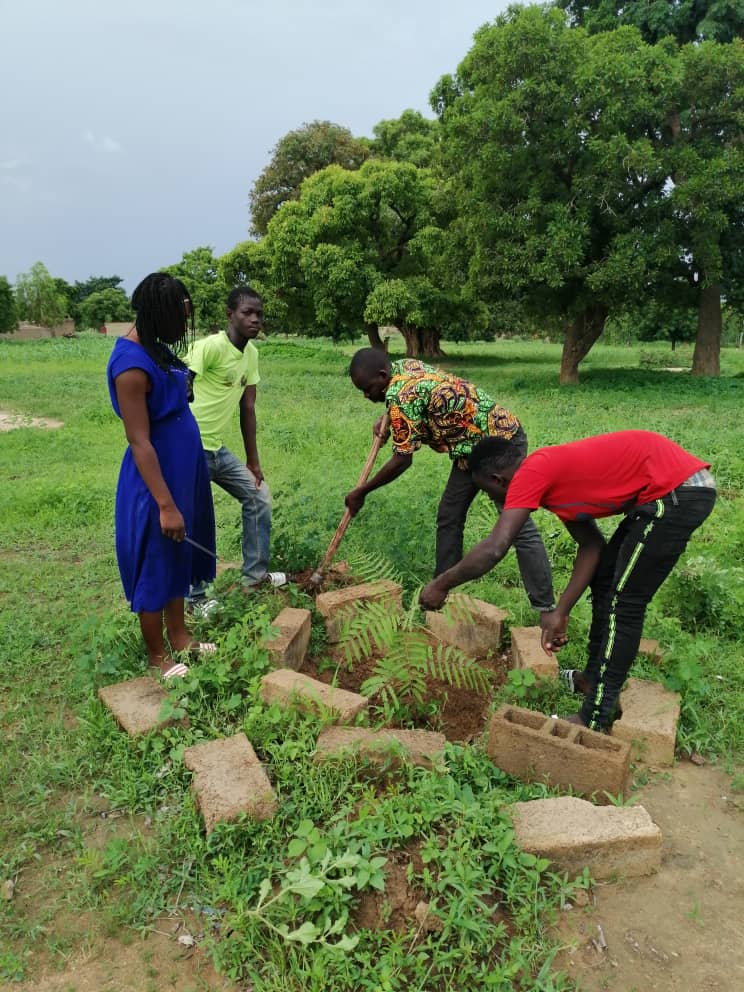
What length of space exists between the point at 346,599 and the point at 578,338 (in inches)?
540

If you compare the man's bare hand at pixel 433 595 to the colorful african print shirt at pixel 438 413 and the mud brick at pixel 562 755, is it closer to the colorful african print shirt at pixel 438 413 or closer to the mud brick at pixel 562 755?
the mud brick at pixel 562 755

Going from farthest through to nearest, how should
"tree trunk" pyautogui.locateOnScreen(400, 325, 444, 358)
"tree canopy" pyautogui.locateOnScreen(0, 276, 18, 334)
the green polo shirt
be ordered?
1. "tree canopy" pyautogui.locateOnScreen(0, 276, 18, 334)
2. "tree trunk" pyautogui.locateOnScreen(400, 325, 444, 358)
3. the green polo shirt

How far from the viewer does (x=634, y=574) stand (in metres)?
2.73

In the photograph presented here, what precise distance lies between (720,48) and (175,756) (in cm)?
1556

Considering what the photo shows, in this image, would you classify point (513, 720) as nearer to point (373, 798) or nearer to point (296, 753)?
point (373, 798)

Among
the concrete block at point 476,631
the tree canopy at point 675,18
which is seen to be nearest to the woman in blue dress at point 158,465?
the concrete block at point 476,631

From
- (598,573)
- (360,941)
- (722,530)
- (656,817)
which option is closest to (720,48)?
(722,530)

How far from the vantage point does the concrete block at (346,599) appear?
3.56m

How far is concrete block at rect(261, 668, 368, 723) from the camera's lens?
279 cm

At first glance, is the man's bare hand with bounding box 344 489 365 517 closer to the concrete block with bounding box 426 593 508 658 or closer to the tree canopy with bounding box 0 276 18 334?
the concrete block with bounding box 426 593 508 658

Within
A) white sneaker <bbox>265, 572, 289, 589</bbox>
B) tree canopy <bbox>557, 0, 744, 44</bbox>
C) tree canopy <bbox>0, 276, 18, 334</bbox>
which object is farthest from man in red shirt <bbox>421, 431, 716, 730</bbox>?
tree canopy <bbox>0, 276, 18, 334</bbox>

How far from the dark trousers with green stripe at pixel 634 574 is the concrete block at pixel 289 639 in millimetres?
1334

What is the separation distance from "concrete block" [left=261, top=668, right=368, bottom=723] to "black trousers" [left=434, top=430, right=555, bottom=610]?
3.89ft

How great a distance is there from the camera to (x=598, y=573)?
3104 millimetres
